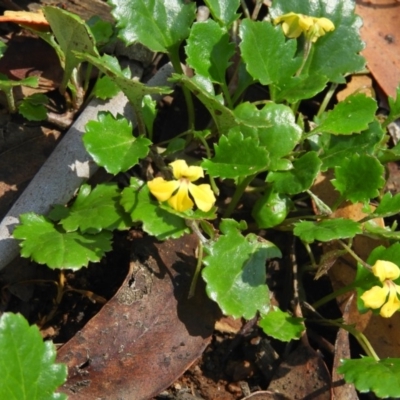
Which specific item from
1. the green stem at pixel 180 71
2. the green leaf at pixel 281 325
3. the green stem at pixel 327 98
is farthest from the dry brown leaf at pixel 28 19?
the green leaf at pixel 281 325

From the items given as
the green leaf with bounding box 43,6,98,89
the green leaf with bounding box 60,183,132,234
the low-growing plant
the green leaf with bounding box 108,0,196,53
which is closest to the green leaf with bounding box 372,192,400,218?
the low-growing plant

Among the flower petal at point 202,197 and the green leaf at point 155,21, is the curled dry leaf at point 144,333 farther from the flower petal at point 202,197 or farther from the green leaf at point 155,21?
the green leaf at point 155,21

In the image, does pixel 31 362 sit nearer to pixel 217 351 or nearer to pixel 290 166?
pixel 217 351

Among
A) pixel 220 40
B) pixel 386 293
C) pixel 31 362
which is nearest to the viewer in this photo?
pixel 31 362

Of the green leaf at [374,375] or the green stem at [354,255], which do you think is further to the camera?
the green stem at [354,255]

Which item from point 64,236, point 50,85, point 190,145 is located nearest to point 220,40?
point 190,145

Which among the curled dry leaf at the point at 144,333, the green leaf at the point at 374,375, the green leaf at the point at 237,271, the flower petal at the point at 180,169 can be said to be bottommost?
the curled dry leaf at the point at 144,333
